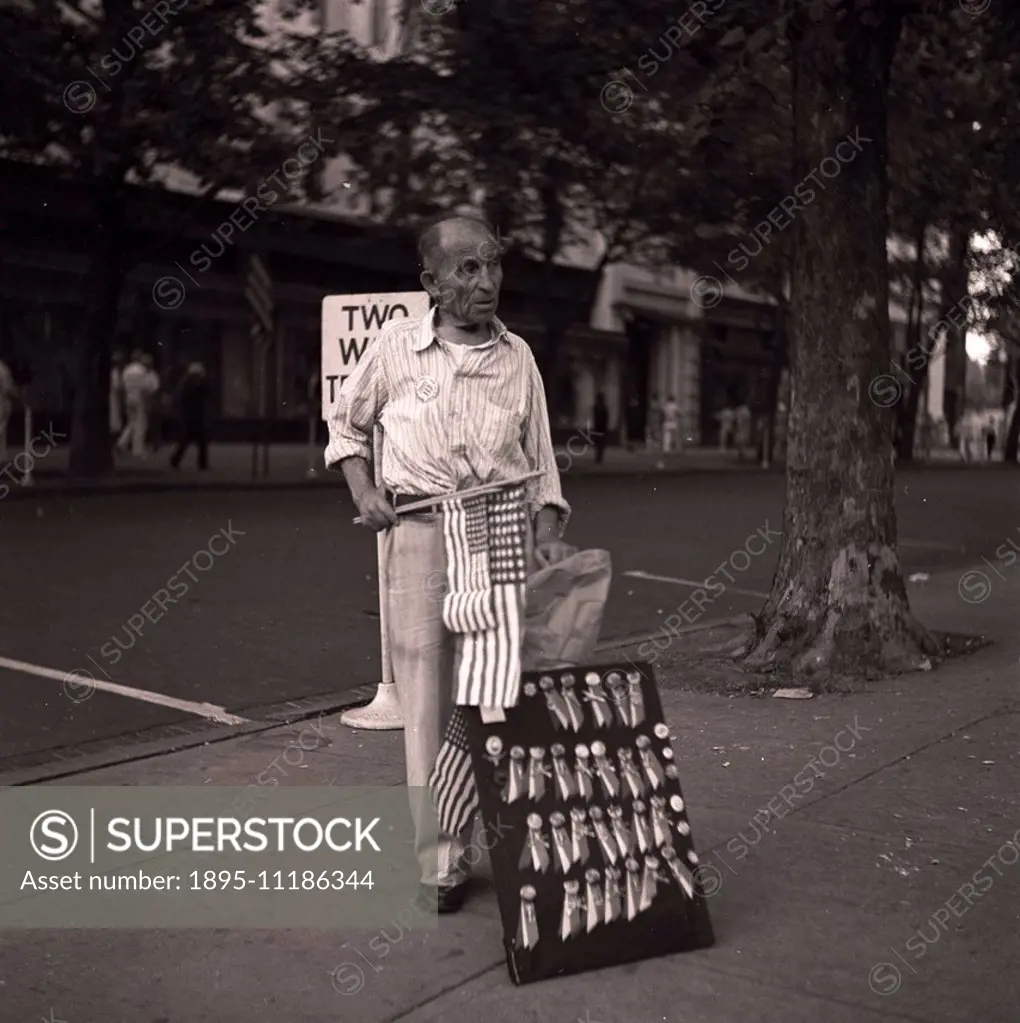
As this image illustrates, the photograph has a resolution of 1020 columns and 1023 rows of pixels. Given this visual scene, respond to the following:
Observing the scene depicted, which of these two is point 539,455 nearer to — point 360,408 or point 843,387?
point 360,408

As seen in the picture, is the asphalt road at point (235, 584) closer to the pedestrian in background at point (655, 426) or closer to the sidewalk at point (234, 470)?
the sidewalk at point (234, 470)

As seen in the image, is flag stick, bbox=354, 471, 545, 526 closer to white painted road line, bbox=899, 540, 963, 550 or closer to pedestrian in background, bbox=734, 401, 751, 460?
white painted road line, bbox=899, 540, 963, 550

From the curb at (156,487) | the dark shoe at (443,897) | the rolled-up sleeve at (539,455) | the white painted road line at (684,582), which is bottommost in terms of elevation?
the white painted road line at (684,582)

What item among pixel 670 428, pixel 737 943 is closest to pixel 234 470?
pixel 670 428

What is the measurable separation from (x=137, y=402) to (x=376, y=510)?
76.1 ft

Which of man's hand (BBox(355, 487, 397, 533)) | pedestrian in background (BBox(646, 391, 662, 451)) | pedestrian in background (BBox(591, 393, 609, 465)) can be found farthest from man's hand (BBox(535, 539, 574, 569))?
pedestrian in background (BBox(646, 391, 662, 451))

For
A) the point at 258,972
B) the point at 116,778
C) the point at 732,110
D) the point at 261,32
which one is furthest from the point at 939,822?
the point at 261,32

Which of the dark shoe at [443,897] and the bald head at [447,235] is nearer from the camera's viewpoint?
the bald head at [447,235]

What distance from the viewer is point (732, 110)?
934 cm

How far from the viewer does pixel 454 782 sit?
4.10 m

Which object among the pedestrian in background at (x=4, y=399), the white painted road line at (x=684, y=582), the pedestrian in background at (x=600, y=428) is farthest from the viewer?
the pedestrian in background at (x=600, y=428)

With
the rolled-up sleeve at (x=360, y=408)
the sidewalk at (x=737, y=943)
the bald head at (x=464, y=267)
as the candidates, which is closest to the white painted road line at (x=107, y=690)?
the sidewalk at (x=737, y=943)

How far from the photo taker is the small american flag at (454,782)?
4066mm

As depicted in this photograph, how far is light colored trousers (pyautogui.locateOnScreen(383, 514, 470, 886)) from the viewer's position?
4117 mm
